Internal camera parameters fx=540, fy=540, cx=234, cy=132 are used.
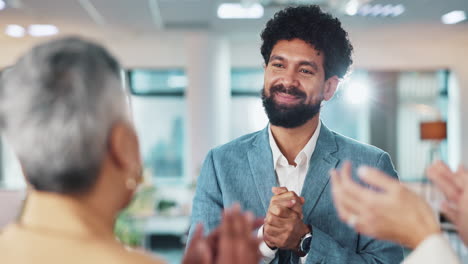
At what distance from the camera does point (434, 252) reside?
0.88 metres

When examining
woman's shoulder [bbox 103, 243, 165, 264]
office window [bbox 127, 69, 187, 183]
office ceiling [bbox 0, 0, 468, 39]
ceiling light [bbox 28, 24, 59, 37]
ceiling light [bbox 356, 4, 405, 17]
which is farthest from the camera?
office window [bbox 127, 69, 187, 183]

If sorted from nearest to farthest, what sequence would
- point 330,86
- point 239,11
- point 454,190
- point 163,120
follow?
1. point 454,190
2. point 330,86
3. point 239,11
4. point 163,120

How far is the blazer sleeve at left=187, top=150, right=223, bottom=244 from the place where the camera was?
5.31ft

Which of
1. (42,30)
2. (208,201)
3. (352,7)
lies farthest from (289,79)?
(42,30)

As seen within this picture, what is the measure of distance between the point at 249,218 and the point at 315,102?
0.88 metres

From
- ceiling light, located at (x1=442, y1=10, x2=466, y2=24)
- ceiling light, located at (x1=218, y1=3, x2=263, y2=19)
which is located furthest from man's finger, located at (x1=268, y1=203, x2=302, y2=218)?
ceiling light, located at (x1=442, y1=10, x2=466, y2=24)

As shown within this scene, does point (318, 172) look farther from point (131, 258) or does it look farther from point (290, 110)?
point (131, 258)

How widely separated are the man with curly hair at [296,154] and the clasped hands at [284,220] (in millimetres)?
61

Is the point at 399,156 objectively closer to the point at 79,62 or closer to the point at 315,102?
the point at 315,102

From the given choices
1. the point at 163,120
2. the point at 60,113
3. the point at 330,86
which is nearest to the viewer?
the point at 60,113

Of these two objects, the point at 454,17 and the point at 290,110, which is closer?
the point at 290,110

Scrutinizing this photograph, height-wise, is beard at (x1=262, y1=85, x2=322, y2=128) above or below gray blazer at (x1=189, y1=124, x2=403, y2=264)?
above

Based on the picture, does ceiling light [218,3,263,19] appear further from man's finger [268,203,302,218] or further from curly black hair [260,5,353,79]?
man's finger [268,203,302,218]

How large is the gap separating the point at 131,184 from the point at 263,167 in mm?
830
